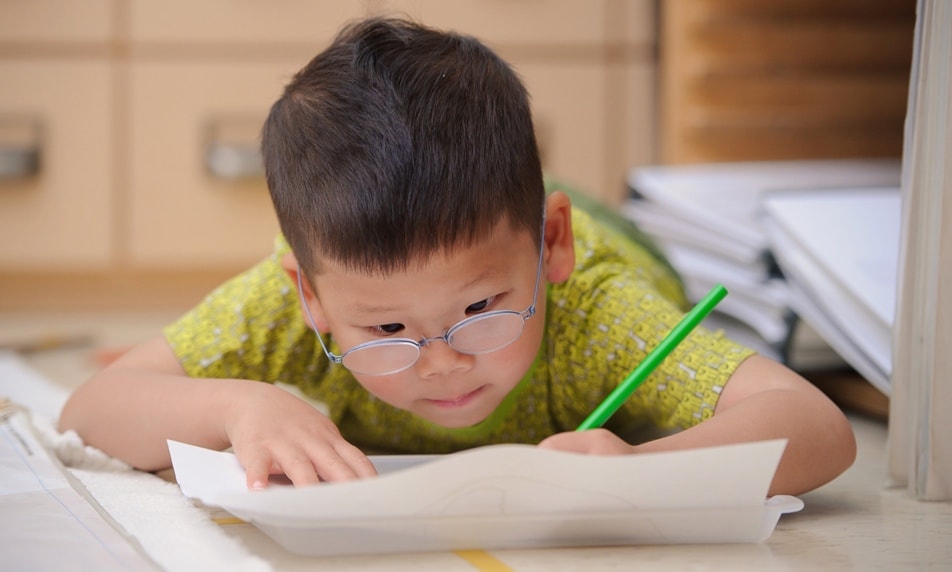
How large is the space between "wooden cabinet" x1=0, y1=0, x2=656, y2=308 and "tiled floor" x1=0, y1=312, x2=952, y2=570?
1.14 m

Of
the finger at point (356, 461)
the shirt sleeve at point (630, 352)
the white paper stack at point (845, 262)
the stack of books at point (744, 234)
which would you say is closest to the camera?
the finger at point (356, 461)

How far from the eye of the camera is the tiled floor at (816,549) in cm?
50

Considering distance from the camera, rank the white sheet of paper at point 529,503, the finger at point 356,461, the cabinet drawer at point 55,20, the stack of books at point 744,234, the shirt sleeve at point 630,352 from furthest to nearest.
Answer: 1. the cabinet drawer at point 55,20
2. the stack of books at point 744,234
3. the shirt sleeve at point 630,352
4. the finger at point 356,461
5. the white sheet of paper at point 529,503

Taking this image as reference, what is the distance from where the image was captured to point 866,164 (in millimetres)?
1293

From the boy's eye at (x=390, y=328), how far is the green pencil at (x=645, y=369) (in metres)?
0.11

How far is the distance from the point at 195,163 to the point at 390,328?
1.26 m

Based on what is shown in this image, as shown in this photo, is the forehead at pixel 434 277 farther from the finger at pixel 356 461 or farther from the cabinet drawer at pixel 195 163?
the cabinet drawer at pixel 195 163

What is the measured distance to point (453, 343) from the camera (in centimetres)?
61

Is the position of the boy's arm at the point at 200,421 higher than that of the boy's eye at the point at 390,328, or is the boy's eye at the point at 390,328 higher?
the boy's eye at the point at 390,328

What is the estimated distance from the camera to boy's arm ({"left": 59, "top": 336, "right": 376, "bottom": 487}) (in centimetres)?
58

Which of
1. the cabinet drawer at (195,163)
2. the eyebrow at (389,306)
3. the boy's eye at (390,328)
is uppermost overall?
the eyebrow at (389,306)

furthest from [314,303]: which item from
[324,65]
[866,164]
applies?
[866,164]

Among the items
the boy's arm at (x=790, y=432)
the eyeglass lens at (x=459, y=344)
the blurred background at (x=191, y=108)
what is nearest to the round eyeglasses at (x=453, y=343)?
the eyeglass lens at (x=459, y=344)

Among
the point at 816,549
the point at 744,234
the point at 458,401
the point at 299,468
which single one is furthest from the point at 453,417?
the point at 744,234
